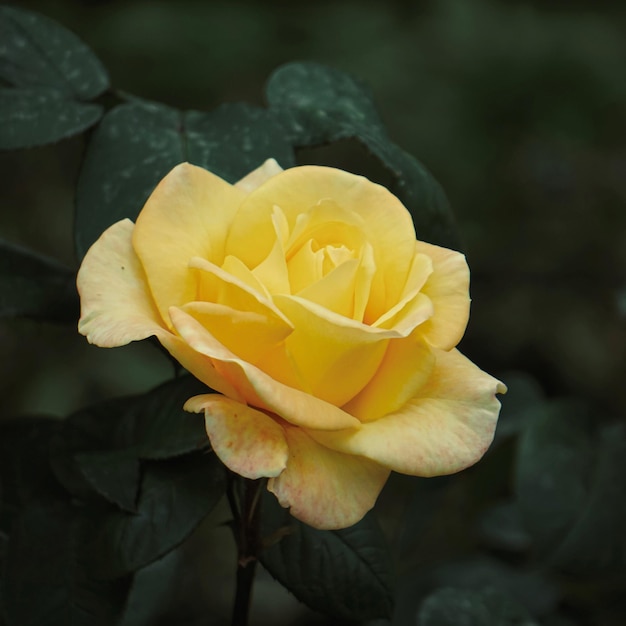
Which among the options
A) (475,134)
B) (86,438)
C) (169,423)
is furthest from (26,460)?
(475,134)

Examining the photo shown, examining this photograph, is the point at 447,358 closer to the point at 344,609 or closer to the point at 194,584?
the point at 344,609

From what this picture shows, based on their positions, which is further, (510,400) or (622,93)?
(622,93)

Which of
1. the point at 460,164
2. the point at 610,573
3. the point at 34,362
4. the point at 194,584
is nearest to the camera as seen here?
the point at 610,573

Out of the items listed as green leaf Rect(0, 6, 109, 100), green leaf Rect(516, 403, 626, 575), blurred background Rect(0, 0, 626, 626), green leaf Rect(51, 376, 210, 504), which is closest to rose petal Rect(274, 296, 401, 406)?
green leaf Rect(51, 376, 210, 504)

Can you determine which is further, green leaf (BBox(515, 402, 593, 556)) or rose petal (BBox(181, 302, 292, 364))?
green leaf (BBox(515, 402, 593, 556))

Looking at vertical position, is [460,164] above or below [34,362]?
above

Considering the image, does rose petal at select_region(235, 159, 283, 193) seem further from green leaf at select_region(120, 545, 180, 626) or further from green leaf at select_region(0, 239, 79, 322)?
green leaf at select_region(120, 545, 180, 626)

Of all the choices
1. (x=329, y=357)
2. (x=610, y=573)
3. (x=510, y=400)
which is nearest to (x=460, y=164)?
(x=510, y=400)
